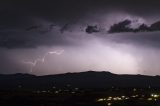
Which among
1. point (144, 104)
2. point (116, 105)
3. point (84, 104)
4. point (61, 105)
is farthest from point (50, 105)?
point (144, 104)

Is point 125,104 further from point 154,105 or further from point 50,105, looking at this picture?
point 50,105

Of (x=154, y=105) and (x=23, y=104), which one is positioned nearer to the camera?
(x=154, y=105)

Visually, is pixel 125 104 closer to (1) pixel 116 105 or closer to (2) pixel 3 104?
(1) pixel 116 105

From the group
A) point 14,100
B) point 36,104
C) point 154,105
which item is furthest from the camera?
point 14,100

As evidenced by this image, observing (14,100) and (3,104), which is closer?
(3,104)

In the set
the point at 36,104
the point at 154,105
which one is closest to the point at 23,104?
the point at 36,104

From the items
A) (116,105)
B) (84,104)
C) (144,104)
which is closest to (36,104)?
(84,104)

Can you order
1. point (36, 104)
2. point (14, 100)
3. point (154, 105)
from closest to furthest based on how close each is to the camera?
point (154, 105) < point (36, 104) < point (14, 100)
